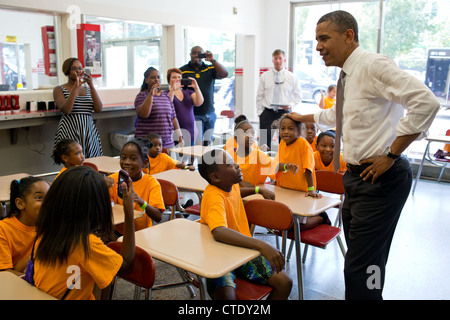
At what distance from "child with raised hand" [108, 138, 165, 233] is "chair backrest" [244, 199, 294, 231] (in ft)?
1.79

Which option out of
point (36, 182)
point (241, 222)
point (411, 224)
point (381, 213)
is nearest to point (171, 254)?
point (241, 222)

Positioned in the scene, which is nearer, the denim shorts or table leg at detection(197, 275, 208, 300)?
table leg at detection(197, 275, 208, 300)

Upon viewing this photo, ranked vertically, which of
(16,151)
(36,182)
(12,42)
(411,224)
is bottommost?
(411,224)

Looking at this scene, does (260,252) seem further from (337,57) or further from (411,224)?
(411,224)

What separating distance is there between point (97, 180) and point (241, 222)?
0.95 m

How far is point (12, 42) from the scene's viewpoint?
6344 millimetres

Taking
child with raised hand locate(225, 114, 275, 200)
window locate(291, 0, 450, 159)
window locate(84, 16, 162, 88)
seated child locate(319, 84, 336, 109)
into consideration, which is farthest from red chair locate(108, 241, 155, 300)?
window locate(291, 0, 450, 159)

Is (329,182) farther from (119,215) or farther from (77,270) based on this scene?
(77,270)

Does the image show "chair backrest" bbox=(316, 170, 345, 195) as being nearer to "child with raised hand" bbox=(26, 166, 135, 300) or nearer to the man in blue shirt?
"child with raised hand" bbox=(26, 166, 135, 300)

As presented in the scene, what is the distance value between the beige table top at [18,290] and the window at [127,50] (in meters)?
4.74

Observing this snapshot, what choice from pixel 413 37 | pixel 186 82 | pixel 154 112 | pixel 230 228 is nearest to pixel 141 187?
pixel 230 228

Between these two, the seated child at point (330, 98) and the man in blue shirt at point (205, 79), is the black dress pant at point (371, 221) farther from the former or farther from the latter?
the seated child at point (330, 98)

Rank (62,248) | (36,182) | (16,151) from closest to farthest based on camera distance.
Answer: (62,248) < (36,182) < (16,151)

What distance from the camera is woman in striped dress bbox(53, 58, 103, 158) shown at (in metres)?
4.50
